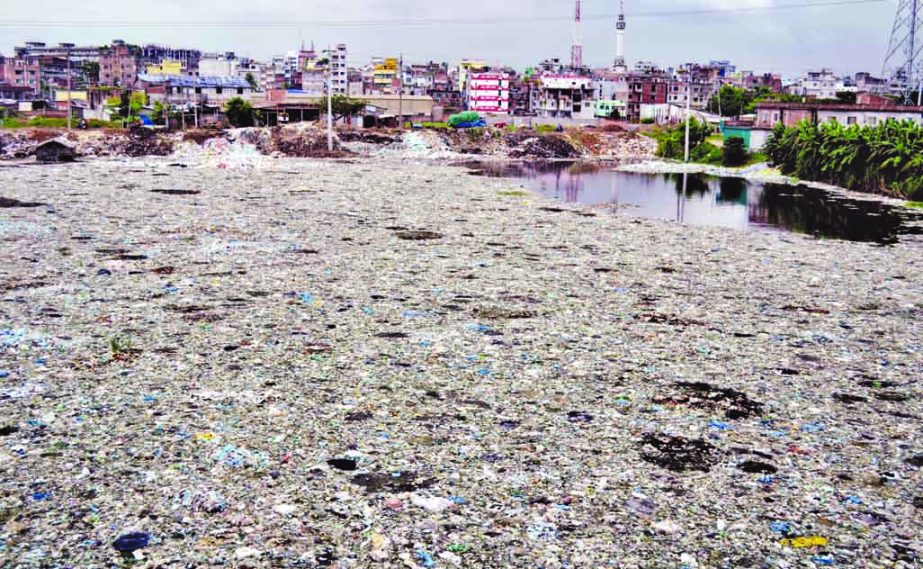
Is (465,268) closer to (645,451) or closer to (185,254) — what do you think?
(185,254)

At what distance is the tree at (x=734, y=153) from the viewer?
57.0 meters

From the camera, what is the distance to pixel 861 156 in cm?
3888

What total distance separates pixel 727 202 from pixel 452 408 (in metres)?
28.0

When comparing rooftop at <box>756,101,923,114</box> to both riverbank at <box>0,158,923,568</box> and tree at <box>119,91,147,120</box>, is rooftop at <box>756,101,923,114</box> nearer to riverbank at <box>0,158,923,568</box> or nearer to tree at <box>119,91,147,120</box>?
riverbank at <box>0,158,923,568</box>

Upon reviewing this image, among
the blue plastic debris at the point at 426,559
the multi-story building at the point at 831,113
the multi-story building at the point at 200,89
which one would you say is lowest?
the blue plastic debris at the point at 426,559

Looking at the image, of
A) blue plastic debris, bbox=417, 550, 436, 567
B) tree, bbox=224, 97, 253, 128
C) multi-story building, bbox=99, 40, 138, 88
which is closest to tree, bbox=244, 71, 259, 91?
multi-story building, bbox=99, 40, 138, 88

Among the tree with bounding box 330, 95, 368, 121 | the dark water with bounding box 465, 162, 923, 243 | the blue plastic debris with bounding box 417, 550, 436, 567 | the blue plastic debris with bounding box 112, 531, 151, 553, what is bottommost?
the blue plastic debris with bounding box 417, 550, 436, 567

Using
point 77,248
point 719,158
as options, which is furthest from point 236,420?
point 719,158

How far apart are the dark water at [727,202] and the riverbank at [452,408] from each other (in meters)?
8.82

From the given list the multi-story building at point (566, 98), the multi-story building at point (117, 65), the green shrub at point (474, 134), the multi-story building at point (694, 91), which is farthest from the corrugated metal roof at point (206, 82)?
the multi-story building at point (117, 65)

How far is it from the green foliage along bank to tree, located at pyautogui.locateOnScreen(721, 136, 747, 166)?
257 inches

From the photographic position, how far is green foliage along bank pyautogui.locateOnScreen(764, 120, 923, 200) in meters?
34.8

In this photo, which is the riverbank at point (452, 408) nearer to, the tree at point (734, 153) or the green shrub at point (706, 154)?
the tree at point (734, 153)

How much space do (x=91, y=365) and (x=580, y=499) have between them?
19.1 feet
